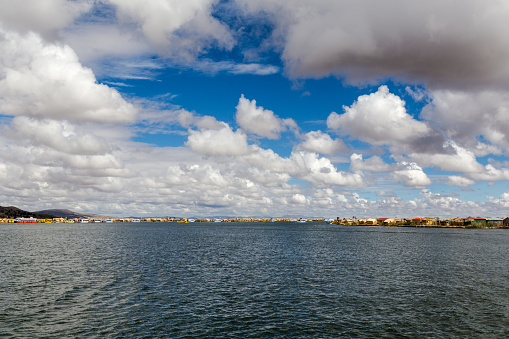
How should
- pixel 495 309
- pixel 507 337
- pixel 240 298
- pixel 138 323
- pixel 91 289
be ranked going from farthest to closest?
pixel 91 289 → pixel 240 298 → pixel 495 309 → pixel 138 323 → pixel 507 337

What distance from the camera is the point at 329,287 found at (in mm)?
57062

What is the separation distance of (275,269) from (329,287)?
20.0 m

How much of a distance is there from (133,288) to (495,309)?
172 ft

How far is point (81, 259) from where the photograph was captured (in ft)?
295

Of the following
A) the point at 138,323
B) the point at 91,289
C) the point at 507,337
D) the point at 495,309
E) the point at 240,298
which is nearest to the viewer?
the point at 507,337

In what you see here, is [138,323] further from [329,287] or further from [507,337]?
[507,337]

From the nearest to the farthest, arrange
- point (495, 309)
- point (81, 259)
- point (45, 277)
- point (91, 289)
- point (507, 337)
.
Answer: point (507, 337)
point (495, 309)
point (91, 289)
point (45, 277)
point (81, 259)

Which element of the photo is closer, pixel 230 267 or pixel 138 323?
pixel 138 323

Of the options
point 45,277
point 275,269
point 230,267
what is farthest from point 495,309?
point 45,277

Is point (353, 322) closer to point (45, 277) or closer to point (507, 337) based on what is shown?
point (507, 337)

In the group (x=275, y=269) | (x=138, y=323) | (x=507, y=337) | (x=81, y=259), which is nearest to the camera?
(x=507, y=337)

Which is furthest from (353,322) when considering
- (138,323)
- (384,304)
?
(138,323)

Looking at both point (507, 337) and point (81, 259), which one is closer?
point (507, 337)

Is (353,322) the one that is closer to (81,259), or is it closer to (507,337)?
(507,337)
